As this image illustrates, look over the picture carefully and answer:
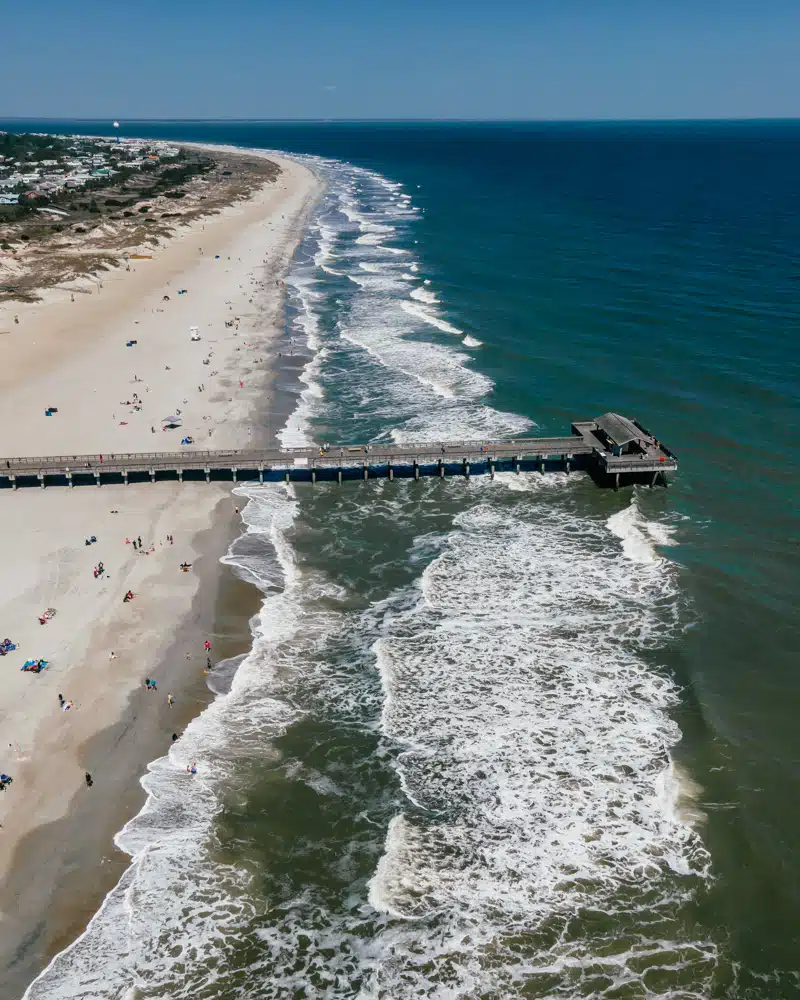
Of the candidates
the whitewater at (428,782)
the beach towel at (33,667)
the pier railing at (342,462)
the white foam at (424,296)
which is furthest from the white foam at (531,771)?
the white foam at (424,296)

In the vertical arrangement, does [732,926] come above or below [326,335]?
below

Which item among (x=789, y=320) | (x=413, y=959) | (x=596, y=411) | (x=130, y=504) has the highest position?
(x=789, y=320)

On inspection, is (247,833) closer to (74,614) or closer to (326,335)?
(74,614)

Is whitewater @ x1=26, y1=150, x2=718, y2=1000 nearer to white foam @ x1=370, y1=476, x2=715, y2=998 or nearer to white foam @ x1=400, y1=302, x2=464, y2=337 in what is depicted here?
white foam @ x1=370, y1=476, x2=715, y2=998

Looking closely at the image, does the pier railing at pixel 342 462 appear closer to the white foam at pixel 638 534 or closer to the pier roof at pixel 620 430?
the pier roof at pixel 620 430

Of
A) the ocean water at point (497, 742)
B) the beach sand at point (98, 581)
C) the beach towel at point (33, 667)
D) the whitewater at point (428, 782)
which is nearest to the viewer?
the whitewater at point (428, 782)

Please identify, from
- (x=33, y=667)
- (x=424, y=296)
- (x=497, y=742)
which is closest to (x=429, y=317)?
(x=424, y=296)

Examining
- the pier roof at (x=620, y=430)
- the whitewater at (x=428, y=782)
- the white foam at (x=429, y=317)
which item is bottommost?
the whitewater at (x=428, y=782)

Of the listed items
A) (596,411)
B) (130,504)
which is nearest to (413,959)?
(130,504)
